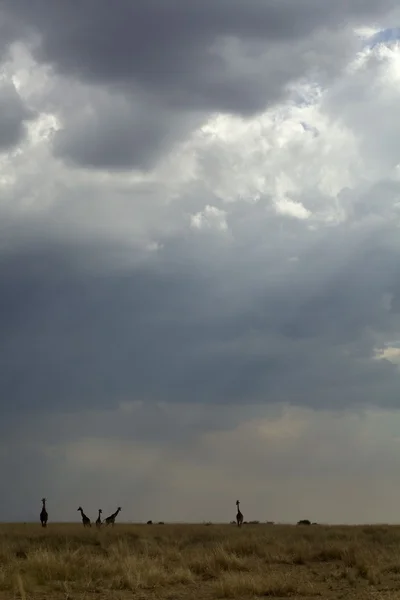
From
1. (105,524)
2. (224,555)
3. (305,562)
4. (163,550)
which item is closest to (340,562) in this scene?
(305,562)

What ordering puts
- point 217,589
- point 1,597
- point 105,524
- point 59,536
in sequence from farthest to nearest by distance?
point 105,524 → point 59,536 → point 217,589 → point 1,597

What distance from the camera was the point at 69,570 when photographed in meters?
26.5

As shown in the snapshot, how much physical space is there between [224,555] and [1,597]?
10.5 metres

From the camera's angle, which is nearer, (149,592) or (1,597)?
(1,597)

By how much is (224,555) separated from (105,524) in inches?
1287

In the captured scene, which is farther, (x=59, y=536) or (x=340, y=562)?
(x=59, y=536)

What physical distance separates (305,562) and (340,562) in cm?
137

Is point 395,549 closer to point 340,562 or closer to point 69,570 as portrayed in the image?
point 340,562

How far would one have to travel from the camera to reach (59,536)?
144ft

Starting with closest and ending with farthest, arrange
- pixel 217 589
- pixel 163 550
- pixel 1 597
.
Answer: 1. pixel 1 597
2. pixel 217 589
3. pixel 163 550

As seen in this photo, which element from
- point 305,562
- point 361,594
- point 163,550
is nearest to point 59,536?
point 163,550

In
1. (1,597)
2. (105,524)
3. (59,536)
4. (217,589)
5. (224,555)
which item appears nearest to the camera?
(1,597)

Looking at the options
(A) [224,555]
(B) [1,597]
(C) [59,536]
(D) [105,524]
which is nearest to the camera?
(B) [1,597]

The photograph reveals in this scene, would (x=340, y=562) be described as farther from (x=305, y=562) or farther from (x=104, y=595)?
(x=104, y=595)
